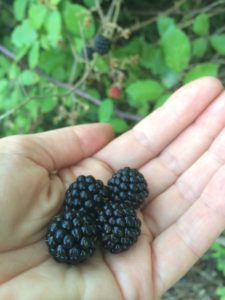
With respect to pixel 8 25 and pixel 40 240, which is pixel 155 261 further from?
pixel 8 25

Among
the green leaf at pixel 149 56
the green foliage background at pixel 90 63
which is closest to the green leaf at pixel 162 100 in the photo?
the green foliage background at pixel 90 63

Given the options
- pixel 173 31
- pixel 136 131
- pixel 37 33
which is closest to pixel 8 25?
pixel 37 33

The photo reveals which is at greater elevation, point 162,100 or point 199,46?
point 199,46

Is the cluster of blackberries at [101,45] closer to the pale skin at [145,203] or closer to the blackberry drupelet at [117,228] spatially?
the pale skin at [145,203]

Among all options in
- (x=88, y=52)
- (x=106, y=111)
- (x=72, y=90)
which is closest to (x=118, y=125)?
(x=106, y=111)

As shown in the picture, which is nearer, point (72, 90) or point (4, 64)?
point (72, 90)

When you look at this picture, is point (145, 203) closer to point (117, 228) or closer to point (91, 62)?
point (117, 228)
